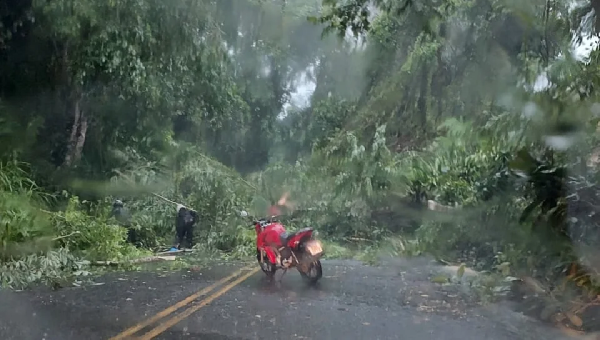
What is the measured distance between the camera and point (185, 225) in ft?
34.6

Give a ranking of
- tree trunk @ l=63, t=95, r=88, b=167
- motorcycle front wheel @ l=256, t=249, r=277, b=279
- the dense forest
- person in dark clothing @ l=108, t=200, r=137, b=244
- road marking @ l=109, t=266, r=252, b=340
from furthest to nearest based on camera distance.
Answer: tree trunk @ l=63, t=95, r=88, b=167 < person in dark clothing @ l=108, t=200, r=137, b=244 < the dense forest < motorcycle front wheel @ l=256, t=249, r=277, b=279 < road marking @ l=109, t=266, r=252, b=340

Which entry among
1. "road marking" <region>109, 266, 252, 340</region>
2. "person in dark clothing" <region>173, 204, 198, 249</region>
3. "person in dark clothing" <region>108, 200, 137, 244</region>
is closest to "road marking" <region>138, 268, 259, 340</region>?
"road marking" <region>109, 266, 252, 340</region>

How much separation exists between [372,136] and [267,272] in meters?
3.93

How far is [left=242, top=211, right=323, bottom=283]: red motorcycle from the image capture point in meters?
8.02

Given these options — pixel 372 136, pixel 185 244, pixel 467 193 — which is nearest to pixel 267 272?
pixel 185 244

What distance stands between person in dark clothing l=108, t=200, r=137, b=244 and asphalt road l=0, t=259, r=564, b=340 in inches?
65.1

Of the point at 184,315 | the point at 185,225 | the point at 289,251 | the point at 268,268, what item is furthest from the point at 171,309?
the point at 185,225

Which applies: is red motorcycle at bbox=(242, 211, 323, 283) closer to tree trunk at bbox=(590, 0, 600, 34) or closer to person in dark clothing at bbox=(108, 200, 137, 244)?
person in dark clothing at bbox=(108, 200, 137, 244)

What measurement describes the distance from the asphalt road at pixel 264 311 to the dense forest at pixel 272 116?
1224 mm

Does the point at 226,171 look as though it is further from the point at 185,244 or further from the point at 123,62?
the point at 123,62

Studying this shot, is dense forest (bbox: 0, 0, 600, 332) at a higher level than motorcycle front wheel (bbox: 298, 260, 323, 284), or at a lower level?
higher

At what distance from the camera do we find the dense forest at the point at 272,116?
9.30 metres

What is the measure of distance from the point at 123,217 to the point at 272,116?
9.43 feet

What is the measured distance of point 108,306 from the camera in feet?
21.5
